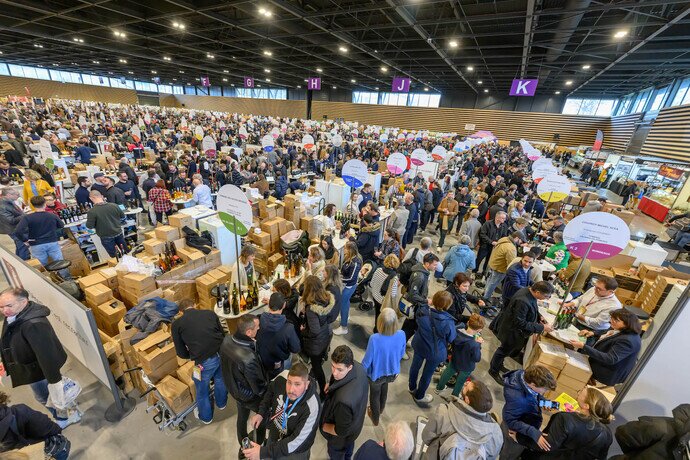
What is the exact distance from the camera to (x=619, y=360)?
3.08m

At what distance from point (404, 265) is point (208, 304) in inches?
121

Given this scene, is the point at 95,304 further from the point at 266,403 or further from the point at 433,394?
the point at 433,394

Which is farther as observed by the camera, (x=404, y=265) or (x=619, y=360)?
(x=404, y=265)

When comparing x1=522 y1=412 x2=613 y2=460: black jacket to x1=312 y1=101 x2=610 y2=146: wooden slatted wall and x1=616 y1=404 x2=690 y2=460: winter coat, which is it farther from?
x1=312 y1=101 x2=610 y2=146: wooden slatted wall

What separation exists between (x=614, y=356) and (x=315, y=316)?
327 centimetres

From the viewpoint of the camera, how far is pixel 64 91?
38.2m

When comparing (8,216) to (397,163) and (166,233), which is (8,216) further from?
(397,163)

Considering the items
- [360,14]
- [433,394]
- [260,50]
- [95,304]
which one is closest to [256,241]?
[95,304]

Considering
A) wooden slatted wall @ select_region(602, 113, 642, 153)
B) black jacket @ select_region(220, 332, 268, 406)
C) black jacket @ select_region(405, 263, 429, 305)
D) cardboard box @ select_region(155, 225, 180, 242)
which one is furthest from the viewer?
wooden slatted wall @ select_region(602, 113, 642, 153)

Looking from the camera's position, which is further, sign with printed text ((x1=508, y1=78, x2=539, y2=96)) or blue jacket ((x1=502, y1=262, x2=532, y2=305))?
sign with printed text ((x1=508, y1=78, x2=539, y2=96))

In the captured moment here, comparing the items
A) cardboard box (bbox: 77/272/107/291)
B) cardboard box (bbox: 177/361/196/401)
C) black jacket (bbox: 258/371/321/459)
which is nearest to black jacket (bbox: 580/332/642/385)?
black jacket (bbox: 258/371/321/459)

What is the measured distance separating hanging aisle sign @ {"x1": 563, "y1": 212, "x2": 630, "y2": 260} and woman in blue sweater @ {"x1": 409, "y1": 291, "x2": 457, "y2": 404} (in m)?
2.10

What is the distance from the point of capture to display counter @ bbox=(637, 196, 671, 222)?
474 inches

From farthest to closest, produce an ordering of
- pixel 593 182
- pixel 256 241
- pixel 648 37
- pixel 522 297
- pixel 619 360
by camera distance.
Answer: pixel 593 182
pixel 648 37
pixel 256 241
pixel 522 297
pixel 619 360
